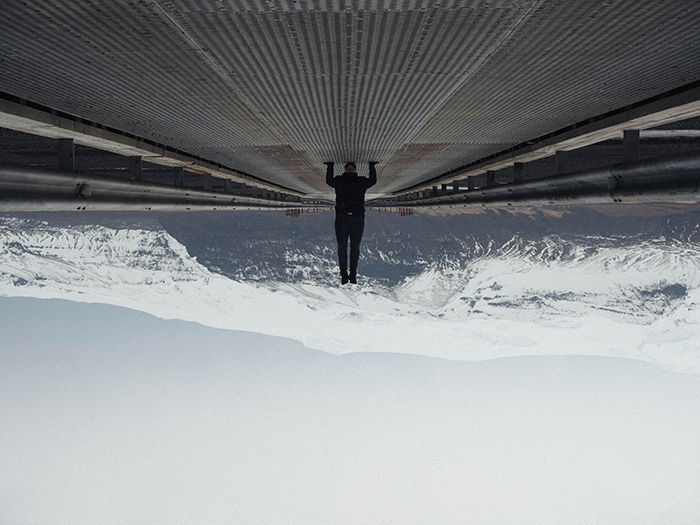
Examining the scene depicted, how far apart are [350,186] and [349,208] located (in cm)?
47

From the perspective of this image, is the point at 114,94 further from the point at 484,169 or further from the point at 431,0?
the point at 484,169

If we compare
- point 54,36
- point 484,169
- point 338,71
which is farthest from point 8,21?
point 484,169

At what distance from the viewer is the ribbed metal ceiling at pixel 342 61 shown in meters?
2.75

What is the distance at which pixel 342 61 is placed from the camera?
3.48m

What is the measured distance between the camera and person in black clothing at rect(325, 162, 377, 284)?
8078 millimetres

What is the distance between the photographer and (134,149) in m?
5.82

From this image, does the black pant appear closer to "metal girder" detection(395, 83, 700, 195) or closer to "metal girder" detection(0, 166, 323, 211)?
"metal girder" detection(395, 83, 700, 195)

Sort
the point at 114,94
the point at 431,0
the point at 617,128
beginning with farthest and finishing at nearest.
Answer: the point at 617,128 < the point at 114,94 < the point at 431,0

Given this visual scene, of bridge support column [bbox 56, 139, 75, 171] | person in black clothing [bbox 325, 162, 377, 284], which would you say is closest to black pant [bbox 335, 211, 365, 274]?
person in black clothing [bbox 325, 162, 377, 284]

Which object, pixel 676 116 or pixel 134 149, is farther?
pixel 134 149

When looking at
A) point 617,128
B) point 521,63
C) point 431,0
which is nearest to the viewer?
point 431,0

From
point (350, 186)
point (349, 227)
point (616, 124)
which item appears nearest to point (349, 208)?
point (349, 227)

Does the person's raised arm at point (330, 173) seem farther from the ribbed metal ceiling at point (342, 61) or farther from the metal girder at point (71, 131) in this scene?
the ribbed metal ceiling at point (342, 61)

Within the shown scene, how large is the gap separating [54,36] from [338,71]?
1.68 m
